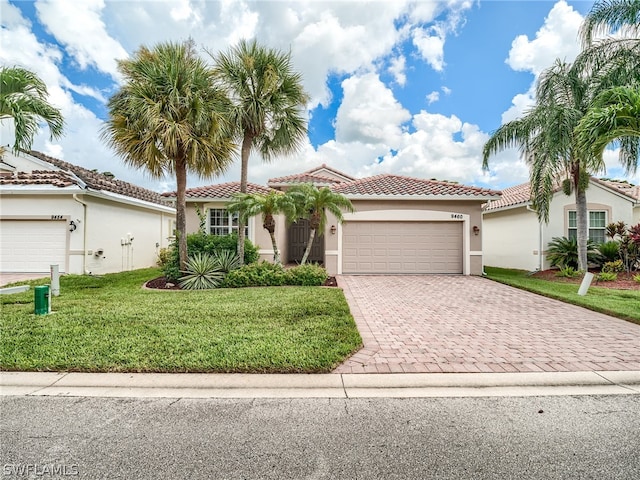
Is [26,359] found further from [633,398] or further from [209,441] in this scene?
[633,398]

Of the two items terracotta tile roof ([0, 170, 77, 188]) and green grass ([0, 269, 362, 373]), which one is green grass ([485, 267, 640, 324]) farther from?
terracotta tile roof ([0, 170, 77, 188])

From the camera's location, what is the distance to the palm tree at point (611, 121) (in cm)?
696

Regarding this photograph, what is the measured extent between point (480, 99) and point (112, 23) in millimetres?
15109

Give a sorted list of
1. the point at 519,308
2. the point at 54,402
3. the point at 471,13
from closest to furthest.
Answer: the point at 54,402, the point at 519,308, the point at 471,13

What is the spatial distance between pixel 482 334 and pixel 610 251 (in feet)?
42.4

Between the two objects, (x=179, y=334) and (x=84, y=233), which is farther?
(x=84, y=233)

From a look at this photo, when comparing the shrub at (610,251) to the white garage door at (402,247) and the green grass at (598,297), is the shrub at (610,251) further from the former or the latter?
the white garage door at (402,247)

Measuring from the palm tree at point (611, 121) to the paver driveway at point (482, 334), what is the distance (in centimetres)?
405

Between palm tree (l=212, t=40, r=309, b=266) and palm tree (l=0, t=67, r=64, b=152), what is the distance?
490cm

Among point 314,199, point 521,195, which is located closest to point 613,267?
point 521,195

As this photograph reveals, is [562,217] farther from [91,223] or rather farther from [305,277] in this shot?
[91,223]

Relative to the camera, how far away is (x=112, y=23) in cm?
1092

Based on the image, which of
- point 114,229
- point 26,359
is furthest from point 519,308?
point 114,229

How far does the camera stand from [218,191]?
49.0 ft
